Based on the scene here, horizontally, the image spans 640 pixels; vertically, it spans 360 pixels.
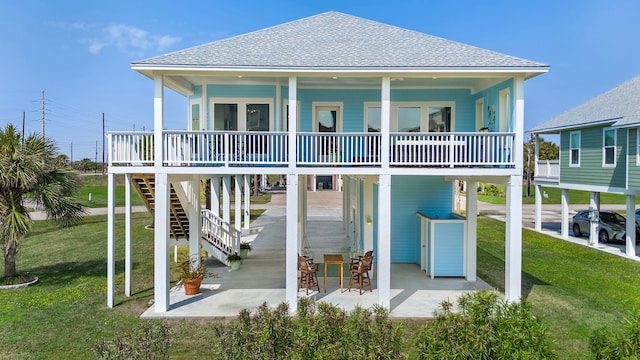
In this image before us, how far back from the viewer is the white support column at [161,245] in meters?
10.4

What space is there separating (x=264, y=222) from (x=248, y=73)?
17472 mm

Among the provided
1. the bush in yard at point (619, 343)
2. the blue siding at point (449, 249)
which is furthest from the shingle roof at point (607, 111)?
the bush in yard at point (619, 343)

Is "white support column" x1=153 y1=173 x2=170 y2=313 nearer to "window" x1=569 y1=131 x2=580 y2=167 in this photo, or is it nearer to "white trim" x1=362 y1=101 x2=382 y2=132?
→ "white trim" x1=362 y1=101 x2=382 y2=132

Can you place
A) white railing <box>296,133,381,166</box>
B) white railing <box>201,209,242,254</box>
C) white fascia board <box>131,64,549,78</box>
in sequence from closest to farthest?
white fascia board <box>131,64,549,78</box> → white railing <box>296,133,381,166</box> → white railing <box>201,209,242,254</box>

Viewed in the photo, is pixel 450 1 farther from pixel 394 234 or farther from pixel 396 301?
pixel 396 301

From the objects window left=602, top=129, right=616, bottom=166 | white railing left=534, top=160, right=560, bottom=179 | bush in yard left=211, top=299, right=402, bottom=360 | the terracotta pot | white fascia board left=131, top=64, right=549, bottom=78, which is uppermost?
white fascia board left=131, top=64, right=549, bottom=78

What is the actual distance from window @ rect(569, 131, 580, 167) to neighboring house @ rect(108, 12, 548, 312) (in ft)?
34.5

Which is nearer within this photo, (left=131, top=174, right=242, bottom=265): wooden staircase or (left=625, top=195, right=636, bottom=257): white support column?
(left=131, top=174, right=242, bottom=265): wooden staircase

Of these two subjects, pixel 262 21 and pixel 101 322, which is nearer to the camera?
pixel 101 322

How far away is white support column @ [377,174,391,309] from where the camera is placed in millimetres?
10703

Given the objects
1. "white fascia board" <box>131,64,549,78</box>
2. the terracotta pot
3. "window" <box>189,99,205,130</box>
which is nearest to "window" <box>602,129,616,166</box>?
"white fascia board" <box>131,64,549,78</box>

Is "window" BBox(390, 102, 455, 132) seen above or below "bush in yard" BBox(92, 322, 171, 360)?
above

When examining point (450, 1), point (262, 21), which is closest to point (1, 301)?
point (450, 1)

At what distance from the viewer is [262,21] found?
50.9 metres
